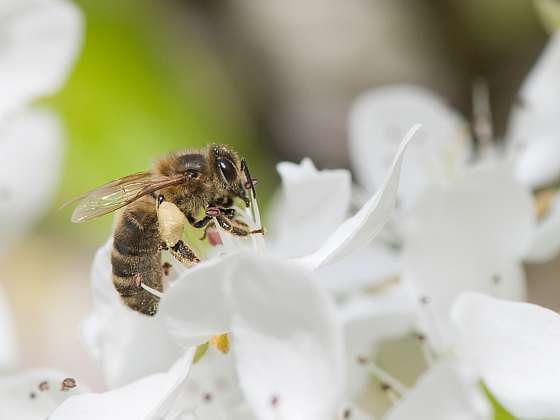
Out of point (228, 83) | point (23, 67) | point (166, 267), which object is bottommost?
point (228, 83)

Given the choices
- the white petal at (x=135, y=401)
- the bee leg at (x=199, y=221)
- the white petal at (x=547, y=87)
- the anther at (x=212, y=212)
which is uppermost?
the anther at (x=212, y=212)

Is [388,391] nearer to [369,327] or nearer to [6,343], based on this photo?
[369,327]

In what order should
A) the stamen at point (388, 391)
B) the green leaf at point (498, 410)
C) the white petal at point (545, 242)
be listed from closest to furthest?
the green leaf at point (498, 410)
the stamen at point (388, 391)
the white petal at point (545, 242)

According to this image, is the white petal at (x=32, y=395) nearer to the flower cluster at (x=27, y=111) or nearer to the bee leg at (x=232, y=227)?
the bee leg at (x=232, y=227)

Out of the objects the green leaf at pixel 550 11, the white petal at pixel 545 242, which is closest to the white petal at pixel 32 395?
the white petal at pixel 545 242

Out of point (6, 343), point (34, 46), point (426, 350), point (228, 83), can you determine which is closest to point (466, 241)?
point (426, 350)

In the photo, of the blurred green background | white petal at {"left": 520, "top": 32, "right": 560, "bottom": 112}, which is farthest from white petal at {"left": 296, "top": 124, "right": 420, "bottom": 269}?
the blurred green background

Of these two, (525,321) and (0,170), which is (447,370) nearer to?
(525,321)
